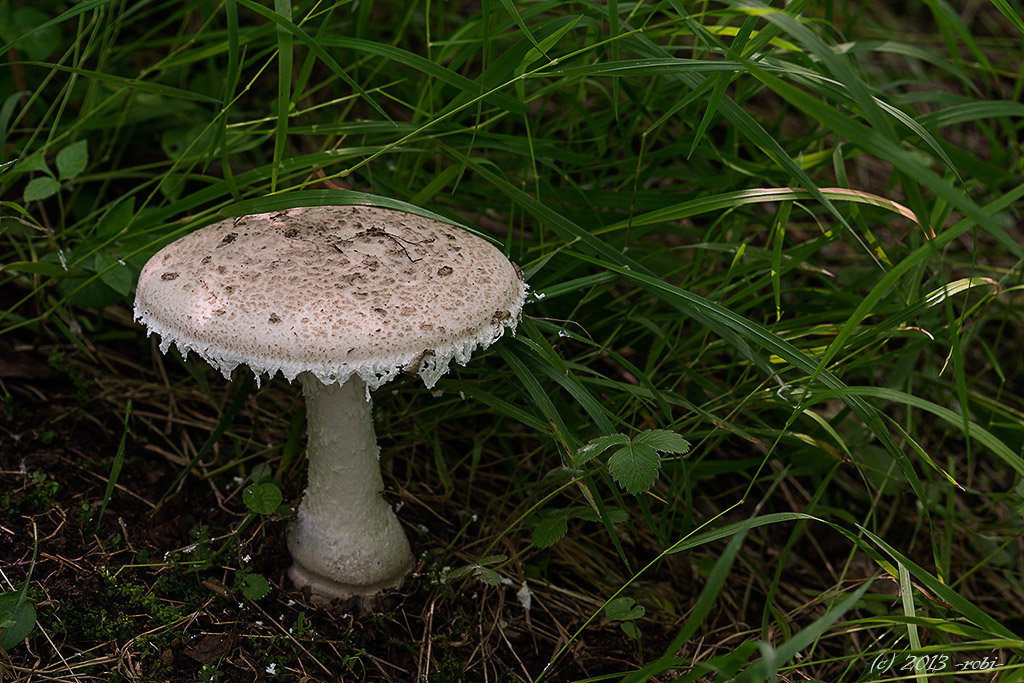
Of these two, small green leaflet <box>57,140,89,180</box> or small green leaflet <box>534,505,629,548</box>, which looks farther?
small green leaflet <box>57,140,89,180</box>

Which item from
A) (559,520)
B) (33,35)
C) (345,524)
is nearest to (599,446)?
(559,520)

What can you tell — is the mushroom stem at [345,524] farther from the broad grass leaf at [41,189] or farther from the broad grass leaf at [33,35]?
the broad grass leaf at [33,35]

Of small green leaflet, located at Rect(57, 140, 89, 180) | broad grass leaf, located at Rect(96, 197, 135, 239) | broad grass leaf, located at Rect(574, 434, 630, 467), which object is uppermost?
small green leaflet, located at Rect(57, 140, 89, 180)

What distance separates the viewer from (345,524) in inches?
76.3

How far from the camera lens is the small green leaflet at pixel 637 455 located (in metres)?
1.58

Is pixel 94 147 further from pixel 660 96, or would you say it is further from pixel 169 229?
pixel 660 96

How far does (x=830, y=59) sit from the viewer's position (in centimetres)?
138

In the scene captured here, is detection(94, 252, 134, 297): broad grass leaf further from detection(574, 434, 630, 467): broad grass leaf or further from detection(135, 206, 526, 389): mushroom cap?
detection(574, 434, 630, 467): broad grass leaf

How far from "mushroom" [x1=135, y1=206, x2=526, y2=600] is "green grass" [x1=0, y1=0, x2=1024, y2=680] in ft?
0.54

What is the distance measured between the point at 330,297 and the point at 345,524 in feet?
2.42

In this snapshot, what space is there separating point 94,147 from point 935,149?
2507 mm

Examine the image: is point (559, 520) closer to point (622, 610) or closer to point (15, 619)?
point (622, 610)

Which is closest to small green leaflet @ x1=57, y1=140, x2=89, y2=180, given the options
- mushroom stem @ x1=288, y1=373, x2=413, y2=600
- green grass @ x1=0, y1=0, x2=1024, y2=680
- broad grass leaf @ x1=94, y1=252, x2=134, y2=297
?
green grass @ x1=0, y1=0, x2=1024, y2=680

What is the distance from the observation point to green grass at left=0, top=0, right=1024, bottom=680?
5.83 ft
